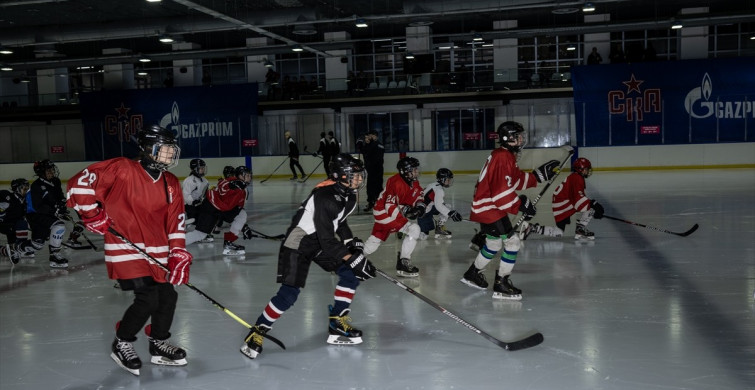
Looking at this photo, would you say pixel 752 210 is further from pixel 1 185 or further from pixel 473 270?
pixel 1 185

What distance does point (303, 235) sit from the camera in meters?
4.03

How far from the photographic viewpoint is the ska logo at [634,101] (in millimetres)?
19781

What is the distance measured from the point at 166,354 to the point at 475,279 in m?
2.63

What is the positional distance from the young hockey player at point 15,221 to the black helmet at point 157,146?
180 inches

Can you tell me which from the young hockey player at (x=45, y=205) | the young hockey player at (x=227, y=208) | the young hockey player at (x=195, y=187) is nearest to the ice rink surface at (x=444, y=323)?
the young hockey player at (x=227, y=208)

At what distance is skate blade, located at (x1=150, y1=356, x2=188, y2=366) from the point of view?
3832 millimetres

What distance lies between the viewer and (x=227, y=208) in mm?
7660

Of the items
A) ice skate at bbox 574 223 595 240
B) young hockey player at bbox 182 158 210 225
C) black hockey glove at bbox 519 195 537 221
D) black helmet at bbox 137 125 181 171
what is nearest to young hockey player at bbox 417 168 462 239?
ice skate at bbox 574 223 595 240

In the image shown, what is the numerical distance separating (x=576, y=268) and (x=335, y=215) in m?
3.20

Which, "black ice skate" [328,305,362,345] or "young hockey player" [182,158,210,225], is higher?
"young hockey player" [182,158,210,225]

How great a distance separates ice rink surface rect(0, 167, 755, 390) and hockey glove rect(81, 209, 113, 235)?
0.79 metres

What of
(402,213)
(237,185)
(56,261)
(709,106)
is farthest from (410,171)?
(709,106)

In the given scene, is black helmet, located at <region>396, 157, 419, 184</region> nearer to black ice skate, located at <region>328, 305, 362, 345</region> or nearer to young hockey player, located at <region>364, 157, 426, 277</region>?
young hockey player, located at <region>364, 157, 426, 277</region>

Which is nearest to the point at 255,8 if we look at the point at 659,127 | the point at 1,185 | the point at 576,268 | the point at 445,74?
the point at 445,74
